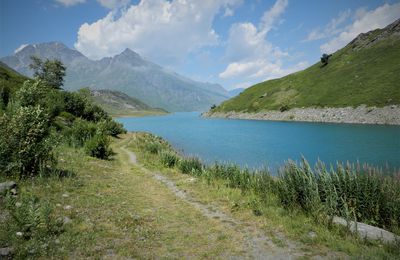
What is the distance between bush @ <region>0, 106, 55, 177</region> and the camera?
13.0 meters

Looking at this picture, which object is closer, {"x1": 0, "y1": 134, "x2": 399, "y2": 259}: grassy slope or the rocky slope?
{"x1": 0, "y1": 134, "x2": 399, "y2": 259}: grassy slope

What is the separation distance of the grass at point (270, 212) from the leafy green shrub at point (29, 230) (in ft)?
24.5

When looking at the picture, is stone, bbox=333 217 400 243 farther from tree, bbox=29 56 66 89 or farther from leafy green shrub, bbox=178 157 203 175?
tree, bbox=29 56 66 89

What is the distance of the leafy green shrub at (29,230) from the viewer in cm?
722

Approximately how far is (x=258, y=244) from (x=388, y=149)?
40.1 meters

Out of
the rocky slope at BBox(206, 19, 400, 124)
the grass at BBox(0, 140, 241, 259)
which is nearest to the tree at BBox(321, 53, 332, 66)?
the rocky slope at BBox(206, 19, 400, 124)

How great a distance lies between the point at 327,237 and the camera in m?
9.16

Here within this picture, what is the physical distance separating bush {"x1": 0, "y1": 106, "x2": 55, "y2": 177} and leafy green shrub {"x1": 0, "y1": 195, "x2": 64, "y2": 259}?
14.9ft

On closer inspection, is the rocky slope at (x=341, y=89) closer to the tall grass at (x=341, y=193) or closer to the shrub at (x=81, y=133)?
the tall grass at (x=341, y=193)

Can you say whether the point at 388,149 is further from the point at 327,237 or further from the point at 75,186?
the point at 75,186

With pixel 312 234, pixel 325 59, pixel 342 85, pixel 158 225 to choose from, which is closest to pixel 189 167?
pixel 158 225

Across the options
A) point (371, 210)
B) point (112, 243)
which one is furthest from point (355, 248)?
point (112, 243)

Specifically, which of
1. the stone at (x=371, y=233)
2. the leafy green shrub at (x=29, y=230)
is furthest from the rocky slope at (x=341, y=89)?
the leafy green shrub at (x=29, y=230)

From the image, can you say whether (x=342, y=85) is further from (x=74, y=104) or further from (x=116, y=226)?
(x=116, y=226)
